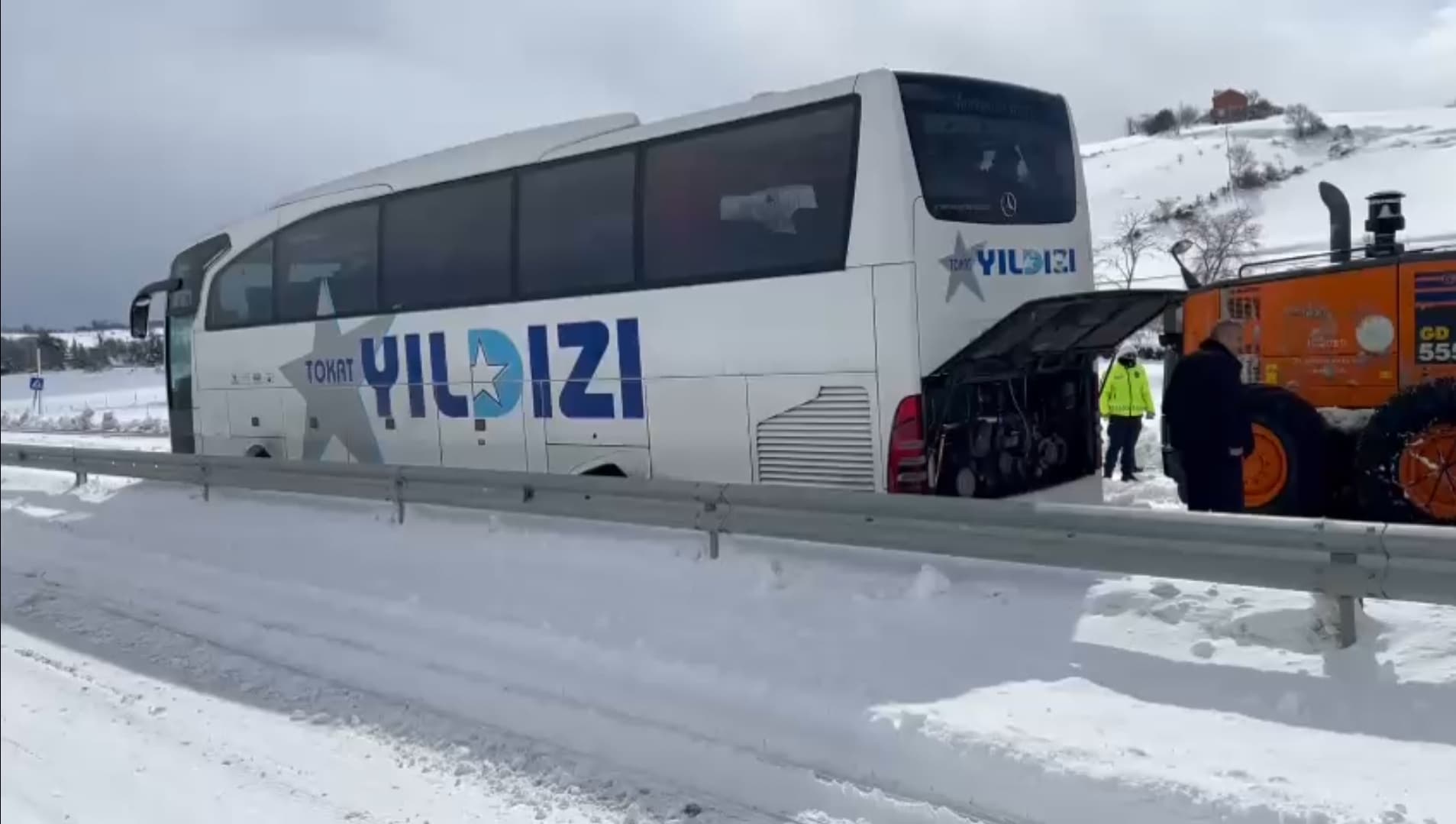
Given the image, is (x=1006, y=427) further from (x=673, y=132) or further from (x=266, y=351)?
(x=266, y=351)

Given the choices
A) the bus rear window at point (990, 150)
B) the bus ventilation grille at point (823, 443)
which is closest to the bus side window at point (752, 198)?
the bus rear window at point (990, 150)

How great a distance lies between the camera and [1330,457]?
8.45 metres

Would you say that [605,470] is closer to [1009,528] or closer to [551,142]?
[551,142]

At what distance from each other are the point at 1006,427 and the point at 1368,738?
4.35 meters

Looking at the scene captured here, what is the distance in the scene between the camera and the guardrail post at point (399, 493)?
32.6 ft

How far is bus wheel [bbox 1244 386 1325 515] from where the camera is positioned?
8.48 m

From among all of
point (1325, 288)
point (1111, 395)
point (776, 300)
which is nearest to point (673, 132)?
point (776, 300)

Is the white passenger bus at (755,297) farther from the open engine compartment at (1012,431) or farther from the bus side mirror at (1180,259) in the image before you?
the bus side mirror at (1180,259)

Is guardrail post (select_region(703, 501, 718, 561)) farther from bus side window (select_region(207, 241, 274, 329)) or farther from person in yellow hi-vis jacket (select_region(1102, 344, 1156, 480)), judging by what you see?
bus side window (select_region(207, 241, 274, 329))

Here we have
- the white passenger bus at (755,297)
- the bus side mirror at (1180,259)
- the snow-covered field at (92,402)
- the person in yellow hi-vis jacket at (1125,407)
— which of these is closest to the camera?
the white passenger bus at (755,297)

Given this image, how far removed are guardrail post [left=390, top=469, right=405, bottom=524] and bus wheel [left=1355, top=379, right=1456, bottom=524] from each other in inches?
298

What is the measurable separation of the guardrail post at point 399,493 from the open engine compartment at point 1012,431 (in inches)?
188

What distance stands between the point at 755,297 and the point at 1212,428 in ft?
10.1

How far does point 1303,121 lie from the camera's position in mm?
7047
